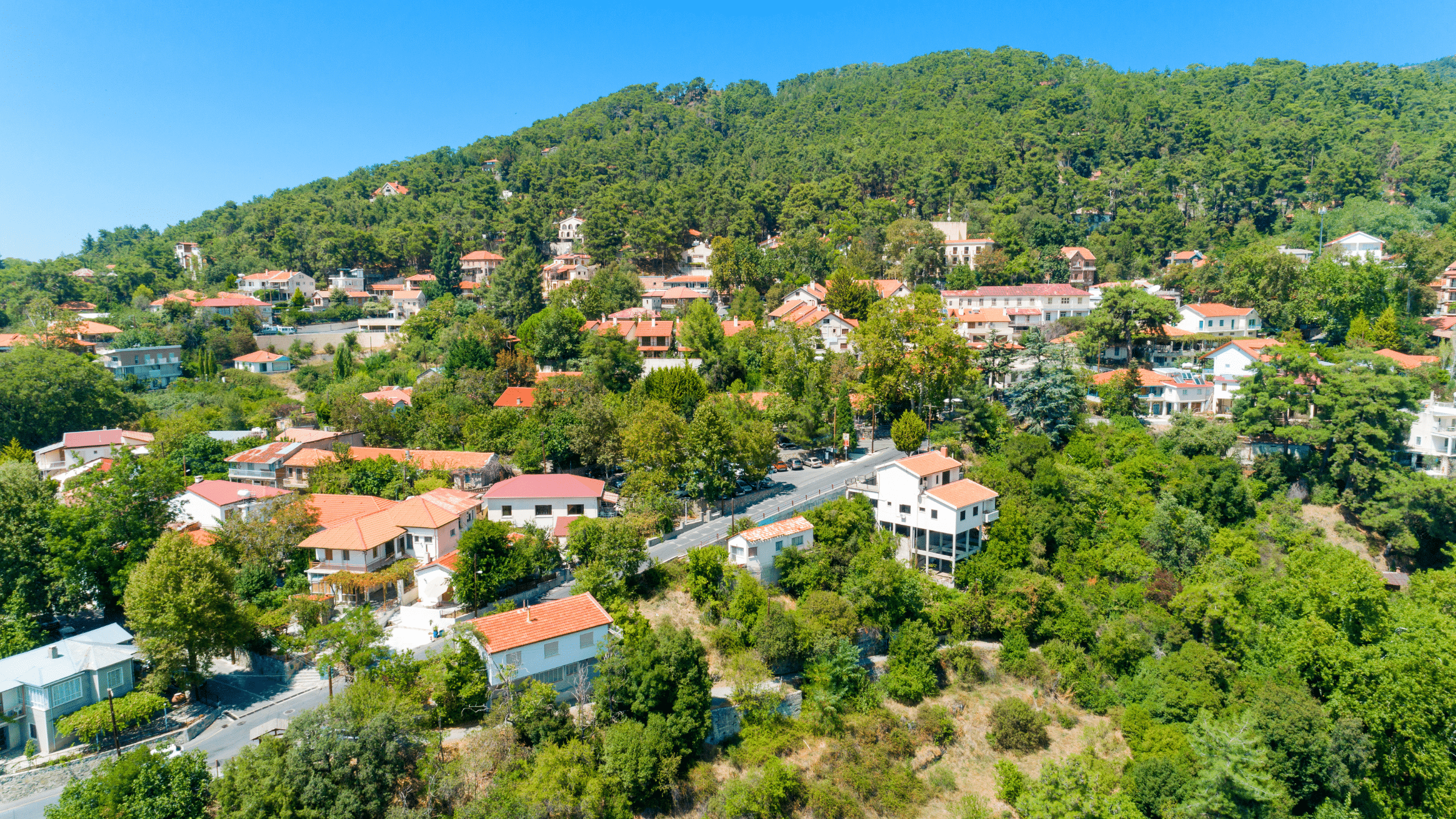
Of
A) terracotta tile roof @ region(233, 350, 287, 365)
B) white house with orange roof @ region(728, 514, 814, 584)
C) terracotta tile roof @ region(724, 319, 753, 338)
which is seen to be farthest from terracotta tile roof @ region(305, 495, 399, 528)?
terracotta tile roof @ region(233, 350, 287, 365)

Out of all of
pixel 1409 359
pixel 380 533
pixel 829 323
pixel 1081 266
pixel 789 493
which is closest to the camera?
pixel 380 533

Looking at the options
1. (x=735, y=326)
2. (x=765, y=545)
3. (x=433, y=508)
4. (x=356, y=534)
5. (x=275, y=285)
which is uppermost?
(x=275, y=285)

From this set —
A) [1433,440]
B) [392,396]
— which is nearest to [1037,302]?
[1433,440]

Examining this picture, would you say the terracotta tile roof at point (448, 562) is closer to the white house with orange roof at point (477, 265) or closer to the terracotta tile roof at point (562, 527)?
the terracotta tile roof at point (562, 527)

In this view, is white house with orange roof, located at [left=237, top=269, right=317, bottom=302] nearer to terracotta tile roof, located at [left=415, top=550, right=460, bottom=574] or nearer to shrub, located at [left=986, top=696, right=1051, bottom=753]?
terracotta tile roof, located at [left=415, top=550, right=460, bottom=574]

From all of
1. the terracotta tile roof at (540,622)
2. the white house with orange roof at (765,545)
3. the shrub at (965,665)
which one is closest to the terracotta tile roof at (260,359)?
the terracotta tile roof at (540,622)

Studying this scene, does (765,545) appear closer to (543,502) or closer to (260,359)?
(543,502)

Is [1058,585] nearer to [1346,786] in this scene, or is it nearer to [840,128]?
[1346,786]
